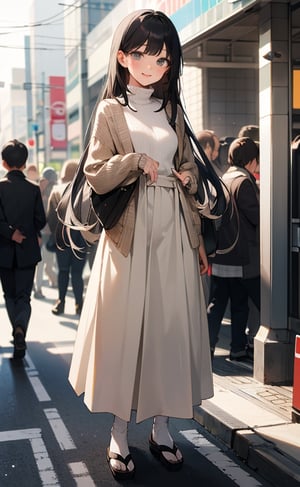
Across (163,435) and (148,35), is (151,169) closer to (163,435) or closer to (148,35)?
(148,35)

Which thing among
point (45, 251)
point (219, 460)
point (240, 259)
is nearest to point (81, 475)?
point (219, 460)

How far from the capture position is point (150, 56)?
12.3 ft

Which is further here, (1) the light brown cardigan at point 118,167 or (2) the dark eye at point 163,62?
(2) the dark eye at point 163,62

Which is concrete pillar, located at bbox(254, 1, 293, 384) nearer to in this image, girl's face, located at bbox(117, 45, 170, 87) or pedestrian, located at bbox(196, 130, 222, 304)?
pedestrian, located at bbox(196, 130, 222, 304)

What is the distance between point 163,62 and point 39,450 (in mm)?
2335

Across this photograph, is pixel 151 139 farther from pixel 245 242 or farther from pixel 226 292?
pixel 226 292

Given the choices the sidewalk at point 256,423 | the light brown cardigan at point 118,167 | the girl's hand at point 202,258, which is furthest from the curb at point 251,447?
the light brown cardigan at point 118,167

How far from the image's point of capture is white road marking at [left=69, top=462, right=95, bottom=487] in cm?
375

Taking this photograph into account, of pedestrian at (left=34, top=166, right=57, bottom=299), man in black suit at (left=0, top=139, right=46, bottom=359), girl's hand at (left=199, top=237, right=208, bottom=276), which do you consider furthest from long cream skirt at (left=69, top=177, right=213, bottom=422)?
pedestrian at (left=34, top=166, right=57, bottom=299)

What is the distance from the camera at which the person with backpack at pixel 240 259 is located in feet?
19.8

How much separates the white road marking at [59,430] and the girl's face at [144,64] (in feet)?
7.12

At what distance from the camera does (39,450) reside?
14.0 ft

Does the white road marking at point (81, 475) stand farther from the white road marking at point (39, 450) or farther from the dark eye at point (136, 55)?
the dark eye at point (136, 55)

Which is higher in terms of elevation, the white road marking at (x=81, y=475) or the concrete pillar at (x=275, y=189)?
the concrete pillar at (x=275, y=189)
